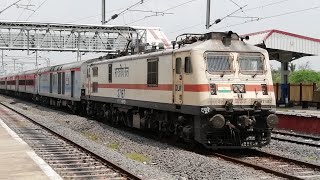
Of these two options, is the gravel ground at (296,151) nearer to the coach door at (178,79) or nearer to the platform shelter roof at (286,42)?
the coach door at (178,79)

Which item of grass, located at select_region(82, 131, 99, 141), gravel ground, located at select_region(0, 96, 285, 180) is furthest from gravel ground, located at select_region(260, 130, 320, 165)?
grass, located at select_region(82, 131, 99, 141)

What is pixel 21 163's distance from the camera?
11109 mm

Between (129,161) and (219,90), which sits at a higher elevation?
(219,90)

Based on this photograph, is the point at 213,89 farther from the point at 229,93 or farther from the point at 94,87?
the point at 94,87

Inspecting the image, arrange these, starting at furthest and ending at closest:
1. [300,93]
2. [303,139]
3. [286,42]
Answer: [300,93] < [286,42] < [303,139]

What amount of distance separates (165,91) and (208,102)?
2400mm

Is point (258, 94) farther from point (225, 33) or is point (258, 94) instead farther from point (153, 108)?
point (153, 108)

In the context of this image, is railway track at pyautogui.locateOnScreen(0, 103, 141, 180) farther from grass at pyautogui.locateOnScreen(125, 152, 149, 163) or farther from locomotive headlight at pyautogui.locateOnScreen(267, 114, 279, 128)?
locomotive headlight at pyautogui.locateOnScreen(267, 114, 279, 128)

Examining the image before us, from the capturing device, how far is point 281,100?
34.0 m

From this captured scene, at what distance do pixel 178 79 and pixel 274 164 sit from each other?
389 cm

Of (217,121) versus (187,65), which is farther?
(187,65)

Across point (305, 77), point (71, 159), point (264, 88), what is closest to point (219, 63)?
point (264, 88)

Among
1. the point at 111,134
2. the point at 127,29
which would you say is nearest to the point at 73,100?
the point at 111,134

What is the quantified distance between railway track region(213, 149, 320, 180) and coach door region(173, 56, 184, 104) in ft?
6.58
